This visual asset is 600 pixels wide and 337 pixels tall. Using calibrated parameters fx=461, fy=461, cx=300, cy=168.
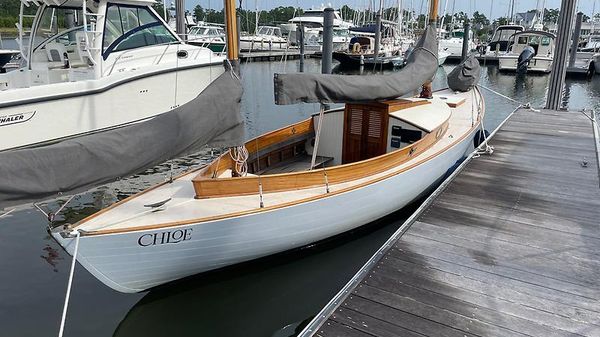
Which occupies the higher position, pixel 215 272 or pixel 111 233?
pixel 111 233

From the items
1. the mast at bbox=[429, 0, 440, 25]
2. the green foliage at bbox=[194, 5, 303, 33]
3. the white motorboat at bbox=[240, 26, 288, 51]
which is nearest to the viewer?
the mast at bbox=[429, 0, 440, 25]

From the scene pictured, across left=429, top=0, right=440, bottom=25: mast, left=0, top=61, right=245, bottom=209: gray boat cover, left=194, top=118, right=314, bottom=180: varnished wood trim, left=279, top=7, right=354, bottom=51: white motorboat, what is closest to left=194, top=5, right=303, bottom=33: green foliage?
left=279, top=7, right=354, bottom=51: white motorboat

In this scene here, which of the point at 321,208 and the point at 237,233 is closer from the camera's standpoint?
the point at 237,233

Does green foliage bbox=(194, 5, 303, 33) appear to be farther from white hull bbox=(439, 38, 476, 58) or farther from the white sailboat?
the white sailboat

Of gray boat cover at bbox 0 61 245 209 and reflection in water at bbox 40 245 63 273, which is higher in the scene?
gray boat cover at bbox 0 61 245 209

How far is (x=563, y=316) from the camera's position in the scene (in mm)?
3930

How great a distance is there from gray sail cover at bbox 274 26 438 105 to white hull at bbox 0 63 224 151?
3.62 meters

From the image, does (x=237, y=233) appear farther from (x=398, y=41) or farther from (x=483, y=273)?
(x=398, y=41)

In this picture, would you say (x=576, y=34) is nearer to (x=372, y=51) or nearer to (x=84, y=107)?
(x=372, y=51)

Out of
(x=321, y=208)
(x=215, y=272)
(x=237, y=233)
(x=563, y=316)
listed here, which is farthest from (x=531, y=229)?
(x=215, y=272)

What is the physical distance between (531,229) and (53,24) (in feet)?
38.4

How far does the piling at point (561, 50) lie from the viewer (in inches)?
514

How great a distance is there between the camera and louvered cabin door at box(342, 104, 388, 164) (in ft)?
25.6

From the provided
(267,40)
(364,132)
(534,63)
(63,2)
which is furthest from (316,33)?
(364,132)
